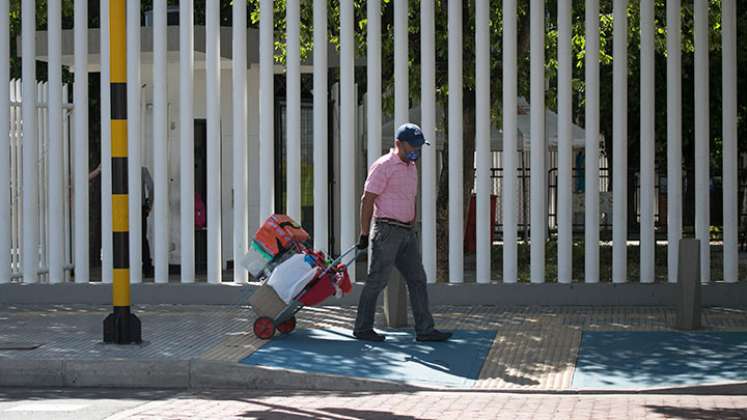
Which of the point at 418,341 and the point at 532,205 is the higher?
the point at 532,205

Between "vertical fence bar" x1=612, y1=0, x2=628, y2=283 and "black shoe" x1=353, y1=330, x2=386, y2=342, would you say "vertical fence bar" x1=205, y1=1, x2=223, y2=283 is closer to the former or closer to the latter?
"black shoe" x1=353, y1=330, x2=386, y2=342

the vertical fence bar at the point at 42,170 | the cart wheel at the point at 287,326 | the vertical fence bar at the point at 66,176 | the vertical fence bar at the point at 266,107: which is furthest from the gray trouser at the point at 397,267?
the vertical fence bar at the point at 42,170

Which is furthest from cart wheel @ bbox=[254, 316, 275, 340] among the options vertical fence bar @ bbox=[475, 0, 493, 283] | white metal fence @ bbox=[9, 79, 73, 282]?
white metal fence @ bbox=[9, 79, 73, 282]

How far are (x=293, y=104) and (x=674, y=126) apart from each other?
12.2ft

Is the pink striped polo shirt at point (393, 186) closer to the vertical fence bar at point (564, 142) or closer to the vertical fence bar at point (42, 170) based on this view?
the vertical fence bar at point (564, 142)

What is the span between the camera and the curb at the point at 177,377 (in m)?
10.7

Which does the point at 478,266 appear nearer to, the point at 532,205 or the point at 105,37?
the point at 532,205

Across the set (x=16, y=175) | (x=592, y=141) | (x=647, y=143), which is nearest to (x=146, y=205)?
(x=16, y=175)

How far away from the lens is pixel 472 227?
25.6 metres

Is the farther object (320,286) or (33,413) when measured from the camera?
(320,286)

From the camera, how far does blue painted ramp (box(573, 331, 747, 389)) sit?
10.6m

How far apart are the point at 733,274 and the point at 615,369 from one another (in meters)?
4.28

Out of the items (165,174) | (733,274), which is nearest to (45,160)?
(165,174)

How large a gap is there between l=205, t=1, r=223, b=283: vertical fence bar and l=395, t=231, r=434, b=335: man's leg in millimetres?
3425
